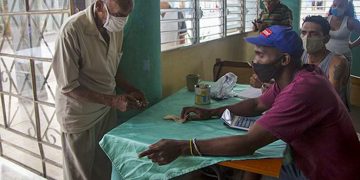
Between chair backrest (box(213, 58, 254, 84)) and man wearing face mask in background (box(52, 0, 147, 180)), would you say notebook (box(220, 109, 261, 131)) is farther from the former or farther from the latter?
chair backrest (box(213, 58, 254, 84))

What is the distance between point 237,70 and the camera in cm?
297

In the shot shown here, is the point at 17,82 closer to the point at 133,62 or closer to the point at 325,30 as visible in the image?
the point at 133,62

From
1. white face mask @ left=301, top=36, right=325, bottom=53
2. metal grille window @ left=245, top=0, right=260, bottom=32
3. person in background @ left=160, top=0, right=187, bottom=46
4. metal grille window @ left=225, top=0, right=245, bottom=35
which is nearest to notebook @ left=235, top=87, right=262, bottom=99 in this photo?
white face mask @ left=301, top=36, right=325, bottom=53

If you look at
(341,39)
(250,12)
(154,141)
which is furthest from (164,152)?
(250,12)

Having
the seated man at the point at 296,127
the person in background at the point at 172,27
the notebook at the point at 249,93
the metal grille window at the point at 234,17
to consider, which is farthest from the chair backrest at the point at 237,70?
the seated man at the point at 296,127

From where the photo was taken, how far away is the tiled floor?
8.13 feet

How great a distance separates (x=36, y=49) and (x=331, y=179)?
195 centimetres

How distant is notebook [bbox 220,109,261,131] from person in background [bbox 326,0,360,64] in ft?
6.73

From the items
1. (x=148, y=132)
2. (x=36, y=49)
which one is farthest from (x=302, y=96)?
(x=36, y=49)

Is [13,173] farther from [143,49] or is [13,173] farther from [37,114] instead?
[143,49]

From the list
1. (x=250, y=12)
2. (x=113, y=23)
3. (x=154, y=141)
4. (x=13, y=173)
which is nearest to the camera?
(x=154, y=141)

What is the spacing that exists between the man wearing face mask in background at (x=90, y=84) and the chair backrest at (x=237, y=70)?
4.31 feet

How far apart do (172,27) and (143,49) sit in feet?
3.20

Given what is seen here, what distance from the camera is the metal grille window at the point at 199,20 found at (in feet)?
8.77
